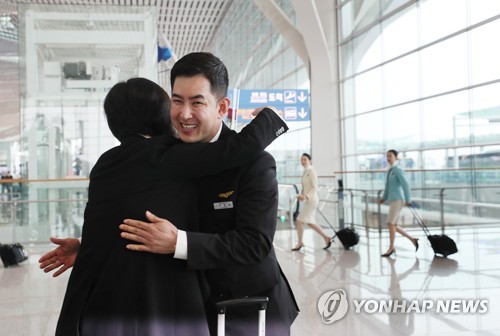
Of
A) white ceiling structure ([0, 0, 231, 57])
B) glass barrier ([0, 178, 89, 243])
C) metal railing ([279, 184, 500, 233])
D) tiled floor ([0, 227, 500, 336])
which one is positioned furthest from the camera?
white ceiling structure ([0, 0, 231, 57])

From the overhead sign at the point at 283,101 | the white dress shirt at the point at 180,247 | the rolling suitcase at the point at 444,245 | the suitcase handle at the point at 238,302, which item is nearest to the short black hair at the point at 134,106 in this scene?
the white dress shirt at the point at 180,247

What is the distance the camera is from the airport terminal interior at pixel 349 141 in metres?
4.87

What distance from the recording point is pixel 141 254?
1171 millimetres

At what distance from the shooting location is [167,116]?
135 cm

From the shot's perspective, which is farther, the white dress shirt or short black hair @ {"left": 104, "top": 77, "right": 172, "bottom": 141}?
short black hair @ {"left": 104, "top": 77, "right": 172, "bottom": 141}

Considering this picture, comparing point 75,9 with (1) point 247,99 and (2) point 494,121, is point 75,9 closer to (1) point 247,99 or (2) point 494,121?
(1) point 247,99

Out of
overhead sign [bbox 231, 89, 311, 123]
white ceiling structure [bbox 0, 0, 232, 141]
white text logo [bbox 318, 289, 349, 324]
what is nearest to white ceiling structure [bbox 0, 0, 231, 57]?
white ceiling structure [bbox 0, 0, 232, 141]

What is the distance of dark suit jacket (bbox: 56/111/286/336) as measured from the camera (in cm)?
115

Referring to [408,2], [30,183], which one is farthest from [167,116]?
[408,2]

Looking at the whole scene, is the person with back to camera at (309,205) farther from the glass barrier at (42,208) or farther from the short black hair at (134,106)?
the short black hair at (134,106)

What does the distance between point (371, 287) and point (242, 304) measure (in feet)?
14.3

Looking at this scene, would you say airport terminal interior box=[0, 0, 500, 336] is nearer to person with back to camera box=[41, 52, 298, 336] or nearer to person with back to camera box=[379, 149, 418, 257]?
person with back to camera box=[379, 149, 418, 257]

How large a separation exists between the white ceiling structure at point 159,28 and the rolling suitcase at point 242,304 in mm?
9411

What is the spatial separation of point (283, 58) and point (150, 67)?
904 centimetres
